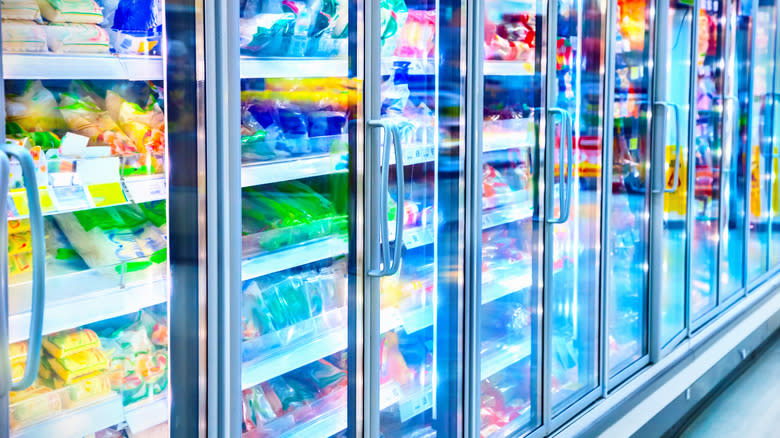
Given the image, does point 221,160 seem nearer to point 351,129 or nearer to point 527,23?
point 351,129

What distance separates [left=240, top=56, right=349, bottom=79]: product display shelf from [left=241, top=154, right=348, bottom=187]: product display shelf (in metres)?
0.19

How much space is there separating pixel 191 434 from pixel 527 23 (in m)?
1.90

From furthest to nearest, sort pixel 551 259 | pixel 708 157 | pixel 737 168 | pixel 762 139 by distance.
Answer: pixel 762 139, pixel 737 168, pixel 708 157, pixel 551 259

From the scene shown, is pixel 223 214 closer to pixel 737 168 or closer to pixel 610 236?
A: pixel 610 236

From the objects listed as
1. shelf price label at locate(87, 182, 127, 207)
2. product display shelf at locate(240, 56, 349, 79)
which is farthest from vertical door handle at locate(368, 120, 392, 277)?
shelf price label at locate(87, 182, 127, 207)

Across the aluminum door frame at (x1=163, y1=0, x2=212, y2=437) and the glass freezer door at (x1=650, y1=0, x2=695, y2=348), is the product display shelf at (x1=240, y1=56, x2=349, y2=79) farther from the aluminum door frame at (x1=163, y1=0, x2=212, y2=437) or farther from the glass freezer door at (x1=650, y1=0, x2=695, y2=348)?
the glass freezer door at (x1=650, y1=0, x2=695, y2=348)

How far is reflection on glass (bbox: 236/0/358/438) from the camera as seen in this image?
76.3 inches

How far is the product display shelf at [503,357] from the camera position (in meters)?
2.83

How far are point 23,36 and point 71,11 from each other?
13 centimetres

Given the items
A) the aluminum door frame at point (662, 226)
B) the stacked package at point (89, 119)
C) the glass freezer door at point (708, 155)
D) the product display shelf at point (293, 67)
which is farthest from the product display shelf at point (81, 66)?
the glass freezer door at point (708, 155)

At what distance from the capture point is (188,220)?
1642 mm

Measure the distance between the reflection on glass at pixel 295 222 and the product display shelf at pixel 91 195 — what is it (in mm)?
330

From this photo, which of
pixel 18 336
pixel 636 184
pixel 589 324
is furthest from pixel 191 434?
pixel 636 184

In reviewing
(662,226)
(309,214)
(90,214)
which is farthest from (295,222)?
(662,226)
